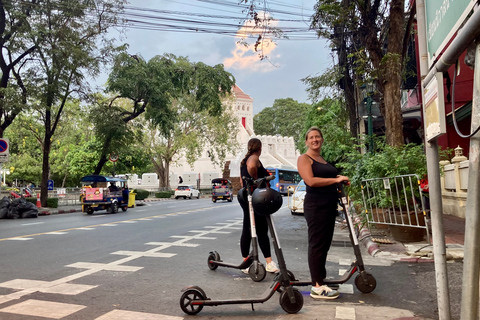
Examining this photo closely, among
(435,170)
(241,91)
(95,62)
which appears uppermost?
(241,91)

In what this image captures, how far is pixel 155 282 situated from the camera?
5645 mm

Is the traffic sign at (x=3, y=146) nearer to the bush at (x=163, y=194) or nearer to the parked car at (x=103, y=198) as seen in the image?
the parked car at (x=103, y=198)

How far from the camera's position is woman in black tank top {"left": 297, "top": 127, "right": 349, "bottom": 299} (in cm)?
473

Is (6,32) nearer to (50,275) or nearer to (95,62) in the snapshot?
(95,62)

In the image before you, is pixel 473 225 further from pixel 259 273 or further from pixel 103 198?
pixel 103 198

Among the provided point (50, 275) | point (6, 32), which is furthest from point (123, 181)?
point (50, 275)

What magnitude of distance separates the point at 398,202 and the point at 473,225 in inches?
241

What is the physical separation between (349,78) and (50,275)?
14629mm

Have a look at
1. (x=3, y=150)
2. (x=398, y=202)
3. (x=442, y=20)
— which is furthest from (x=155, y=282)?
(x=3, y=150)

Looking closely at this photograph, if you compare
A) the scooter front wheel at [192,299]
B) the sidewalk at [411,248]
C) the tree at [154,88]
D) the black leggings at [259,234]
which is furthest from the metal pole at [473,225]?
the tree at [154,88]

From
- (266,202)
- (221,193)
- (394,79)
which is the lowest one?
(221,193)

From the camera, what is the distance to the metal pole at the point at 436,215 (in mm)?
3318

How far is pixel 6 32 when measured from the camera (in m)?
21.9

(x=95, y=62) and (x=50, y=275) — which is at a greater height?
(x=95, y=62)
